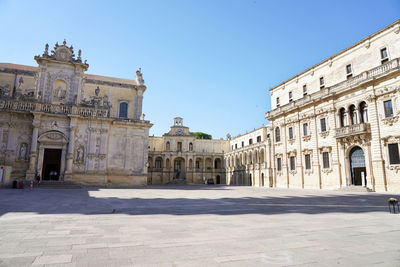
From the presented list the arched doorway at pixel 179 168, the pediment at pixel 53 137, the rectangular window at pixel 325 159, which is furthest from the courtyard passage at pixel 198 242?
the arched doorway at pixel 179 168

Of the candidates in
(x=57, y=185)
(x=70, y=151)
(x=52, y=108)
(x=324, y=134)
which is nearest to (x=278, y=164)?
(x=324, y=134)

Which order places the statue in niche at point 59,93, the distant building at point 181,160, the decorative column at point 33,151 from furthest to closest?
the distant building at point 181,160 → the statue in niche at point 59,93 → the decorative column at point 33,151

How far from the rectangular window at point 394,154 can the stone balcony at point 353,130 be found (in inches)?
90.2

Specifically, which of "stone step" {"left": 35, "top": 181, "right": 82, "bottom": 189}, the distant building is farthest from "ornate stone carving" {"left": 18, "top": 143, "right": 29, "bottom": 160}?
the distant building

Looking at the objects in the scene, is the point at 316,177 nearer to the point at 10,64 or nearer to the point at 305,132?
the point at 305,132

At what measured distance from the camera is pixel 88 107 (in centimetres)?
3117

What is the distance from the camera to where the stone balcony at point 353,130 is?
2336 cm

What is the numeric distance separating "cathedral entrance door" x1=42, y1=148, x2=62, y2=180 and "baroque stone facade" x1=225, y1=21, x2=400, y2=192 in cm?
2823

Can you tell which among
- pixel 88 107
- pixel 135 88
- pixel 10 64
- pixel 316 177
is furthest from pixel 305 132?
pixel 10 64

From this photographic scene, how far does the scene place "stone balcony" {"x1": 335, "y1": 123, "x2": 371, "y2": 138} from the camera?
23.4 m

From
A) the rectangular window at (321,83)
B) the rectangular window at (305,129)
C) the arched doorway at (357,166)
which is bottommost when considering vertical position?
the arched doorway at (357,166)

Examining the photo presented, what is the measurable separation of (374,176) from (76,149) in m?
31.2

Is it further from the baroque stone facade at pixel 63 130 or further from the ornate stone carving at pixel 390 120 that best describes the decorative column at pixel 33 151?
the ornate stone carving at pixel 390 120

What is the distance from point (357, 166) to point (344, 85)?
839cm
